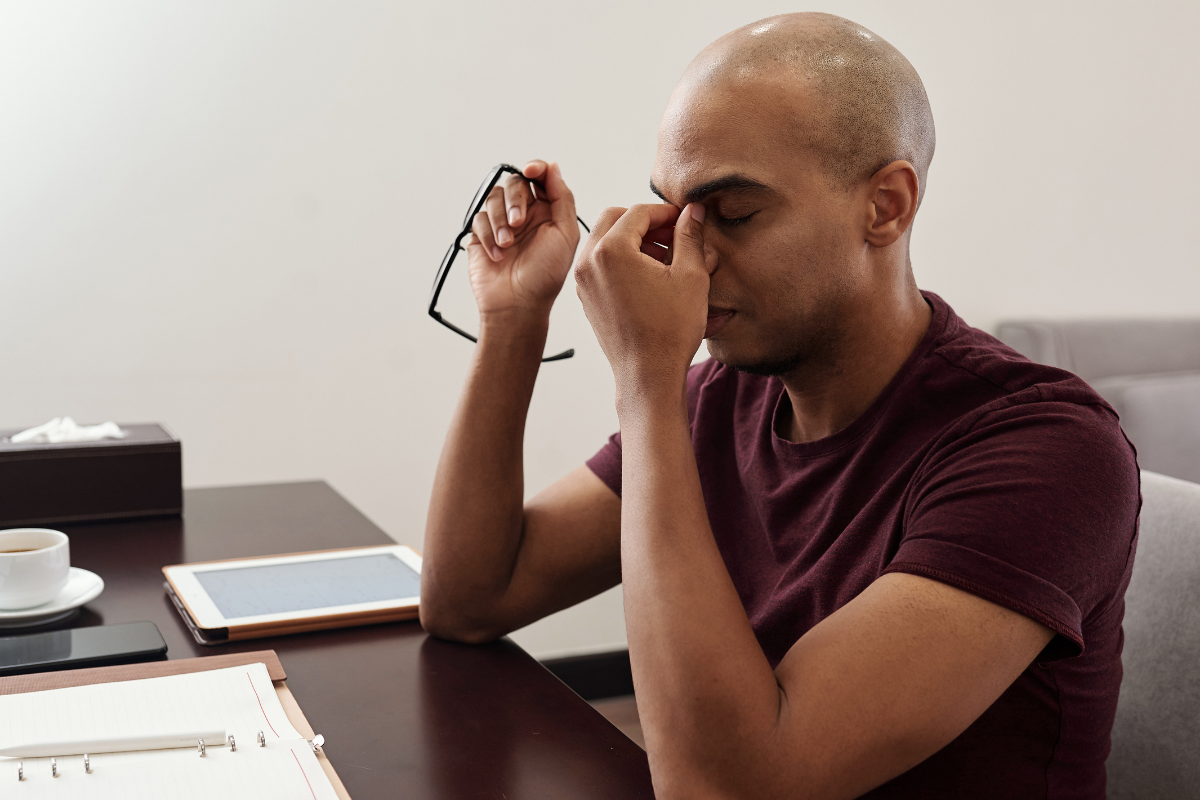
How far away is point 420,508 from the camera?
8.29ft

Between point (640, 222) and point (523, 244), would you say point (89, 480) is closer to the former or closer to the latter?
point (523, 244)

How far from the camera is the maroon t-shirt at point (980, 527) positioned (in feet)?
2.57

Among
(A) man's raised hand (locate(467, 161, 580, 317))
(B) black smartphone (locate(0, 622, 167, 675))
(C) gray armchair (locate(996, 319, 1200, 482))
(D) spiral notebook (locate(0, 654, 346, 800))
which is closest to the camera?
(D) spiral notebook (locate(0, 654, 346, 800))

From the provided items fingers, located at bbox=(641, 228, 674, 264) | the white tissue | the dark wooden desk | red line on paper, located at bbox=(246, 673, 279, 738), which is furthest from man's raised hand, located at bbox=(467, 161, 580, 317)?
the white tissue

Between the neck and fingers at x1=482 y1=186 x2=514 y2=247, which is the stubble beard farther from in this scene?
fingers at x1=482 y1=186 x2=514 y2=247

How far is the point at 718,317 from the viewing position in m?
1.04

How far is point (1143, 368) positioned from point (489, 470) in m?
2.47

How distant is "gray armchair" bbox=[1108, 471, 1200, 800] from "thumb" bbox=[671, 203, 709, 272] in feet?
1.83

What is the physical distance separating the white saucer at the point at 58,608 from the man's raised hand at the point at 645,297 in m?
0.60

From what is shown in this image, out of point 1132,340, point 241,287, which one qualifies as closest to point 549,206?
point 241,287

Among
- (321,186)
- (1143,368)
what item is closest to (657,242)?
(321,186)

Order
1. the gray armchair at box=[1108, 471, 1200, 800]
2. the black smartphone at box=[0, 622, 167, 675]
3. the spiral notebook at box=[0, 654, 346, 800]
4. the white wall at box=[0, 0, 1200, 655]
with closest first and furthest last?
the spiral notebook at box=[0, 654, 346, 800] < the black smartphone at box=[0, 622, 167, 675] < the gray armchair at box=[1108, 471, 1200, 800] < the white wall at box=[0, 0, 1200, 655]

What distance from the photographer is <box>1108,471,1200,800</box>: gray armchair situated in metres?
1.01

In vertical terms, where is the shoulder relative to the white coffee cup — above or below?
above
